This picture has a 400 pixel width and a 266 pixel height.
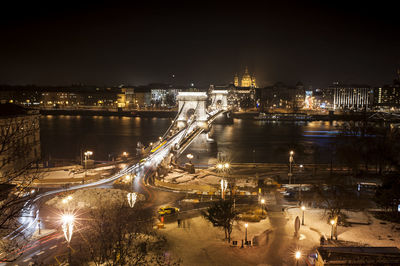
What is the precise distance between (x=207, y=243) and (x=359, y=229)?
15.8 ft

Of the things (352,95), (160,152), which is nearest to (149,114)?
(160,152)

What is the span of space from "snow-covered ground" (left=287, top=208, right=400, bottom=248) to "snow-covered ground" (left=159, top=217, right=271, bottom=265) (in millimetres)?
1404

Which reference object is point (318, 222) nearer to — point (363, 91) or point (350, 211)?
point (350, 211)

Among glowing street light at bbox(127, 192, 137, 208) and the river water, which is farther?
the river water

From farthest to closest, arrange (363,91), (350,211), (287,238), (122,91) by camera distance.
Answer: (363,91) → (122,91) → (350,211) → (287,238)

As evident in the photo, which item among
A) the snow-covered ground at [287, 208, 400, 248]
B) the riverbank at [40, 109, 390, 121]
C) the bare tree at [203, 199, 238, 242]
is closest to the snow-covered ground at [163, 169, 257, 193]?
the snow-covered ground at [287, 208, 400, 248]

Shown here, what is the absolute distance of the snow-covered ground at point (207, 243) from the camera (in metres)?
8.70

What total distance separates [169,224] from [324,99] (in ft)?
453

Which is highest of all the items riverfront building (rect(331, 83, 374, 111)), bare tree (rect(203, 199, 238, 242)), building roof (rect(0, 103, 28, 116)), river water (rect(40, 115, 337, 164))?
riverfront building (rect(331, 83, 374, 111))

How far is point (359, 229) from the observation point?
10.7 metres

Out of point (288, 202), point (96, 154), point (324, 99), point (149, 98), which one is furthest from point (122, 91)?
point (288, 202)

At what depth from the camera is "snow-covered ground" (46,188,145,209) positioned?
41.7 ft

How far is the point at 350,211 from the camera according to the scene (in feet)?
40.6

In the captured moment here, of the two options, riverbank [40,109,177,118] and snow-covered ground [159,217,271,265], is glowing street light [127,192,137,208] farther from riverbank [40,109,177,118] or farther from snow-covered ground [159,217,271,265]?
riverbank [40,109,177,118]
